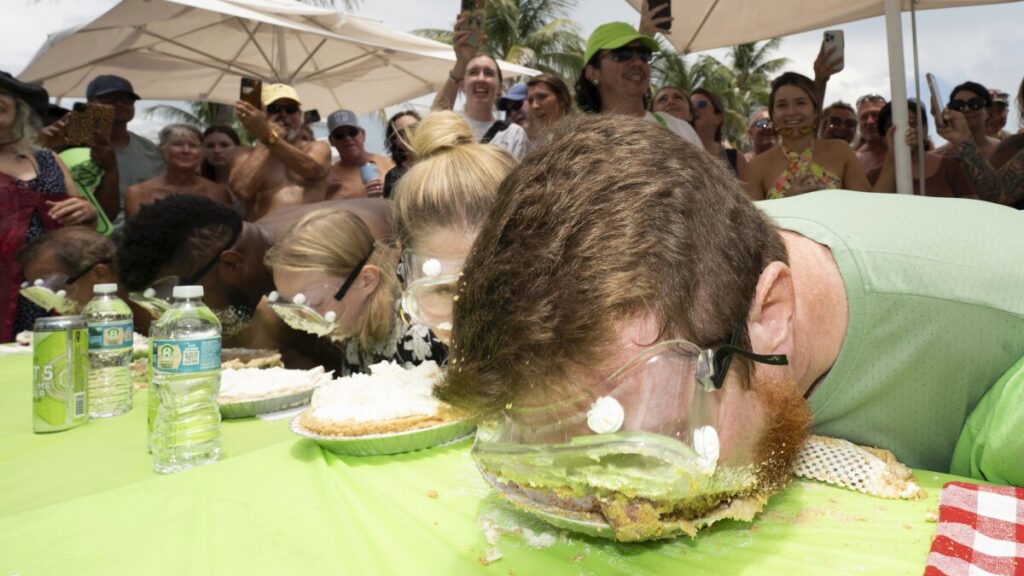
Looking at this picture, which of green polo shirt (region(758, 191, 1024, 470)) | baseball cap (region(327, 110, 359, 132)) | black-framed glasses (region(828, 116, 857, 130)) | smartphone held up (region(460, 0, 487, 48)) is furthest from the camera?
black-framed glasses (region(828, 116, 857, 130))

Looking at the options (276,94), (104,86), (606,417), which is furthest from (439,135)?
(104,86)

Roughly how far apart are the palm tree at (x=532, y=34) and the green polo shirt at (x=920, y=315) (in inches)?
991

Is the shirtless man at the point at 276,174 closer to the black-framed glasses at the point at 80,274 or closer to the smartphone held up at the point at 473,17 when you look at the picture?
the black-framed glasses at the point at 80,274

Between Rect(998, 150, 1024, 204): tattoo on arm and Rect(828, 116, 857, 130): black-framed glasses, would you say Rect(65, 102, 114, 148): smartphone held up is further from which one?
Rect(828, 116, 857, 130): black-framed glasses

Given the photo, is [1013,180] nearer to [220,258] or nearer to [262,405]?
[262,405]

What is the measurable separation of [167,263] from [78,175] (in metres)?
2.24

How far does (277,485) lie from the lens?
147 centimetres

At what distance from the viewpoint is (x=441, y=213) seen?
2027 millimetres

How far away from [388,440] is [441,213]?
761 millimetres

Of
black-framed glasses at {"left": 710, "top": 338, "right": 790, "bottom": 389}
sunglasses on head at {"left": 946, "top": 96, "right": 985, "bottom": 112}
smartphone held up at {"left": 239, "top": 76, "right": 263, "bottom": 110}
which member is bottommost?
black-framed glasses at {"left": 710, "top": 338, "right": 790, "bottom": 389}

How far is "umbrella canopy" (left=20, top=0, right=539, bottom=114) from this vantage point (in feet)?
18.6

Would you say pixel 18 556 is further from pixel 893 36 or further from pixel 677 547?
pixel 893 36

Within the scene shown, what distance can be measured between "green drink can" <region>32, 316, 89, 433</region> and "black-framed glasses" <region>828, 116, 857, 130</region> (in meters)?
5.43

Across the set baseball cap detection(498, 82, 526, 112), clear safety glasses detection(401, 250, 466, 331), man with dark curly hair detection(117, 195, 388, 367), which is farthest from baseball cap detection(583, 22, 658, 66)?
clear safety glasses detection(401, 250, 466, 331)
